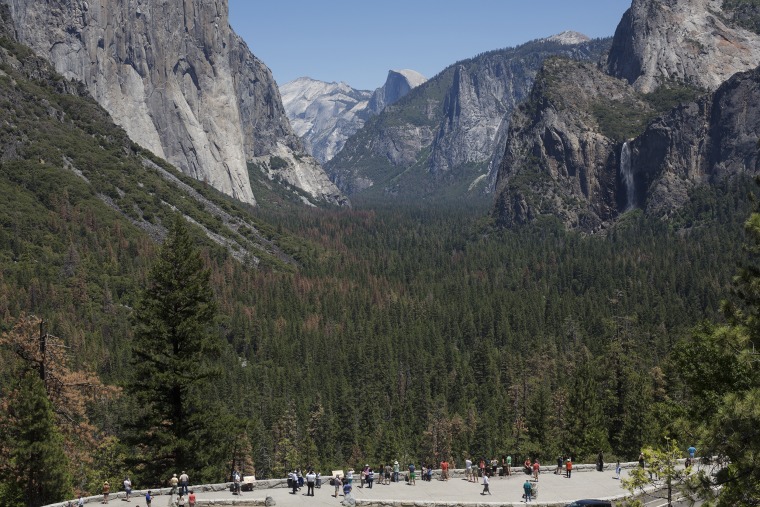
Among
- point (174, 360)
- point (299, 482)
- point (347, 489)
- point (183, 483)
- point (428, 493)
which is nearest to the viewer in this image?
point (183, 483)

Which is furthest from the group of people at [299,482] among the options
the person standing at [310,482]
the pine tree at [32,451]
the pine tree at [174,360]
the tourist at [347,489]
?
the pine tree at [32,451]

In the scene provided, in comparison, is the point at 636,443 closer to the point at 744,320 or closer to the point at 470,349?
the point at 744,320

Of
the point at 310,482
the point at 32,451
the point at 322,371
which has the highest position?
the point at 322,371

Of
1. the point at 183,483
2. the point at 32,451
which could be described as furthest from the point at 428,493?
the point at 32,451

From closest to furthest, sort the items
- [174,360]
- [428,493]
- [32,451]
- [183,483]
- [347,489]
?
[183,483] → [32,451] → [347,489] → [174,360] → [428,493]

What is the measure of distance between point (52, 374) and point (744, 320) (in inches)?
1416

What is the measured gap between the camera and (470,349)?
16900cm

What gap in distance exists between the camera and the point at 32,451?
139ft

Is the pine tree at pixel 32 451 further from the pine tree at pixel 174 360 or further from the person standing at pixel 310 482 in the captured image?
the person standing at pixel 310 482

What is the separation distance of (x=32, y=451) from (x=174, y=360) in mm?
8536

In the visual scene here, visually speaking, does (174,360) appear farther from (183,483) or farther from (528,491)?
(528,491)

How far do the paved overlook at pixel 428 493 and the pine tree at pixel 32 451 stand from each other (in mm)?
3362

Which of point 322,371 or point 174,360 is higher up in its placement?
point 322,371

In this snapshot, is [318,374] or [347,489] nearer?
[347,489]
